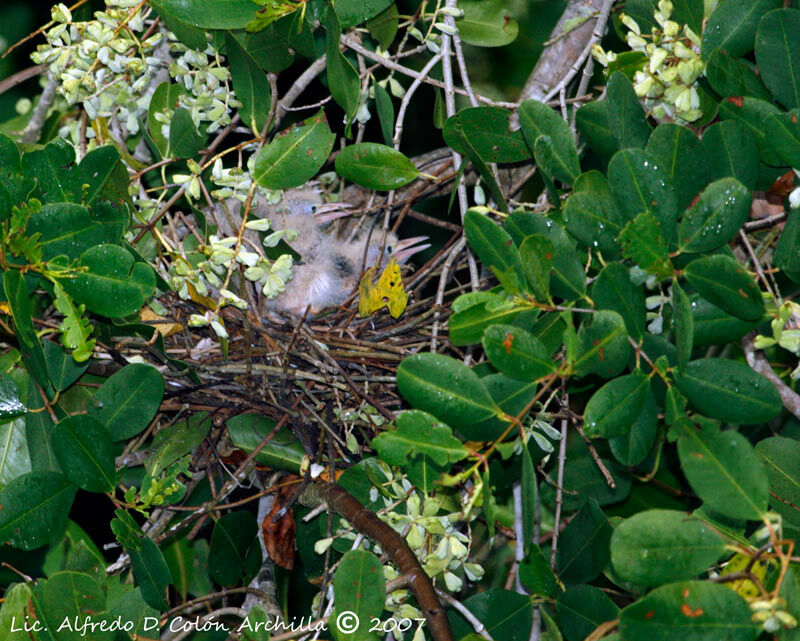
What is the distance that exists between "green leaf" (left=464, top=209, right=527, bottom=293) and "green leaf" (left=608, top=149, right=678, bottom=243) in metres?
0.17

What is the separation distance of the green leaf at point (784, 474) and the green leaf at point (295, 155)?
932 millimetres

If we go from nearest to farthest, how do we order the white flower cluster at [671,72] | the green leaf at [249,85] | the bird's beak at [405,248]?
the white flower cluster at [671,72] < the green leaf at [249,85] < the bird's beak at [405,248]

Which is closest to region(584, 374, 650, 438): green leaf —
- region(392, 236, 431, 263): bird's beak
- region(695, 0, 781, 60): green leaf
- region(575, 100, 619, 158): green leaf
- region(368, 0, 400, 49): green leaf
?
region(575, 100, 619, 158): green leaf

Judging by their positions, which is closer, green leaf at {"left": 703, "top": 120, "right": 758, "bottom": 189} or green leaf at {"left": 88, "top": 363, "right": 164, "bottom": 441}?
green leaf at {"left": 703, "top": 120, "right": 758, "bottom": 189}

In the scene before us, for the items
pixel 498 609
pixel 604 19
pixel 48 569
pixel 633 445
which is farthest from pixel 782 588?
pixel 48 569

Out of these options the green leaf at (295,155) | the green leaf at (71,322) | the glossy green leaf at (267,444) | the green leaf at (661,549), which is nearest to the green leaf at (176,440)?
the glossy green leaf at (267,444)

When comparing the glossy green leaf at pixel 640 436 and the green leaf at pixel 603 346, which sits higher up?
the green leaf at pixel 603 346

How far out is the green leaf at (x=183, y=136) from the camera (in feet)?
5.49

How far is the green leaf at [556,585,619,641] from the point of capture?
1.30 meters

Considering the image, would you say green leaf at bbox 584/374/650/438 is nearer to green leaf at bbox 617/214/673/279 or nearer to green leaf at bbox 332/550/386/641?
green leaf at bbox 617/214/673/279

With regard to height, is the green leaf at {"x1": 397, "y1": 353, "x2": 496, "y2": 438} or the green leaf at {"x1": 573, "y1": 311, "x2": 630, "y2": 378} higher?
the green leaf at {"x1": 573, "y1": 311, "x2": 630, "y2": 378}

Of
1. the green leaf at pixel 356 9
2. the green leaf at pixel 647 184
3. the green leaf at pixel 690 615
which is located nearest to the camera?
the green leaf at pixel 690 615

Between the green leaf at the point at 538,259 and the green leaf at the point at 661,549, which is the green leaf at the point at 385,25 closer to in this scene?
the green leaf at the point at 538,259

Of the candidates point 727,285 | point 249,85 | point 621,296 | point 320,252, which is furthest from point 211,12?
point 320,252
